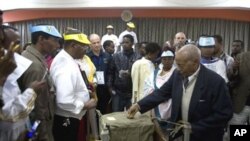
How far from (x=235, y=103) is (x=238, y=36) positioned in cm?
649

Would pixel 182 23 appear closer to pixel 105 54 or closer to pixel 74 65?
pixel 105 54

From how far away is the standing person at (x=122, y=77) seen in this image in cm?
532

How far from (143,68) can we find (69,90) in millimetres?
1783

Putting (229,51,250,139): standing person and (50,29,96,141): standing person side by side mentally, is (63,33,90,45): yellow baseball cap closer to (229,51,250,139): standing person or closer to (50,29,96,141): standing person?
(50,29,96,141): standing person

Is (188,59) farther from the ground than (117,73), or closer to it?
farther from the ground

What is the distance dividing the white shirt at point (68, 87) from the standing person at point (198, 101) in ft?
2.64

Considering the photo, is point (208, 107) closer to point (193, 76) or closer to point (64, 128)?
point (193, 76)

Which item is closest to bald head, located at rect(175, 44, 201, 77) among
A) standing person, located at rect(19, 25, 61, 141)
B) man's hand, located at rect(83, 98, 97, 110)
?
man's hand, located at rect(83, 98, 97, 110)

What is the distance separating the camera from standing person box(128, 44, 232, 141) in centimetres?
277

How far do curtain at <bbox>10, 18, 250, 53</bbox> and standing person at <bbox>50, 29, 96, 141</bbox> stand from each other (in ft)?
25.4

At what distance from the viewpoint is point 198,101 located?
2.79 meters

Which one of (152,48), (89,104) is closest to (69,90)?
(89,104)

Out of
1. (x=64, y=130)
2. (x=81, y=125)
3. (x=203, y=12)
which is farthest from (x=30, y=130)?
(x=203, y=12)

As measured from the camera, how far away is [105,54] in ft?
18.4
